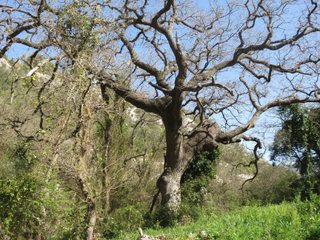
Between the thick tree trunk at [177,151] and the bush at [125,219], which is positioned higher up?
the thick tree trunk at [177,151]

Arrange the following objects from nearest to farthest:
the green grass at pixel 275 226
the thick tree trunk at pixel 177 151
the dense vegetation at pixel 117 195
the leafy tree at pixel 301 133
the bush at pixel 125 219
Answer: the green grass at pixel 275 226 < the dense vegetation at pixel 117 195 < the bush at pixel 125 219 < the thick tree trunk at pixel 177 151 < the leafy tree at pixel 301 133

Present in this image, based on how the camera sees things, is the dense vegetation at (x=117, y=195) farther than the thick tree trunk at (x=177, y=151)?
No

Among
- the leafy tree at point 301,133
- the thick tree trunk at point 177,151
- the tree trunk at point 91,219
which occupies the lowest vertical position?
the tree trunk at point 91,219

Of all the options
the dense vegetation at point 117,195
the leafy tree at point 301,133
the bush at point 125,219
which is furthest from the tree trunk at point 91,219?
the leafy tree at point 301,133

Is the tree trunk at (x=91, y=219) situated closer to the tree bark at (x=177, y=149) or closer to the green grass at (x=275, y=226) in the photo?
the green grass at (x=275, y=226)

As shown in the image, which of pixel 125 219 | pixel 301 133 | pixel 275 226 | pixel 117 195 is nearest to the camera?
pixel 275 226

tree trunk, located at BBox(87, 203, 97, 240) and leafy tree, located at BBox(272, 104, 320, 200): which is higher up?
leafy tree, located at BBox(272, 104, 320, 200)

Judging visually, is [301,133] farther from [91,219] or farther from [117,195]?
[91,219]

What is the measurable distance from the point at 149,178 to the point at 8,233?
34.0ft

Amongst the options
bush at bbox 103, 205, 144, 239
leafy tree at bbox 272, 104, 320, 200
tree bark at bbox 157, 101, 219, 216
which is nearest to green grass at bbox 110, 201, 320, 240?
bush at bbox 103, 205, 144, 239

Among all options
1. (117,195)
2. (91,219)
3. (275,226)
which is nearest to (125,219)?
(117,195)

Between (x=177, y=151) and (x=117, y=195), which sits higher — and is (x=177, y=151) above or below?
above

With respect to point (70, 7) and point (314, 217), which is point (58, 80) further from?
point (314, 217)

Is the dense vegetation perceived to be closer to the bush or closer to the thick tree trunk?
the bush
